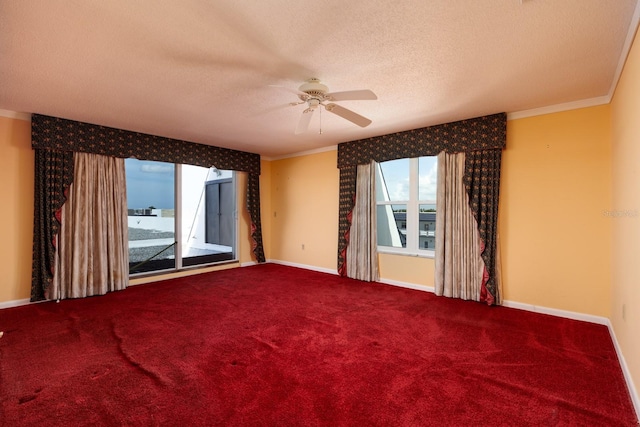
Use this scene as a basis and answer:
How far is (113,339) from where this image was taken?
2.68 m

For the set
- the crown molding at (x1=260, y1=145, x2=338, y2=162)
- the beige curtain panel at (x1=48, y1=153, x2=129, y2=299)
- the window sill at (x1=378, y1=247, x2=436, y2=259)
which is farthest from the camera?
the crown molding at (x1=260, y1=145, x2=338, y2=162)

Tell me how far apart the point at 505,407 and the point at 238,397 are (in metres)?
1.63

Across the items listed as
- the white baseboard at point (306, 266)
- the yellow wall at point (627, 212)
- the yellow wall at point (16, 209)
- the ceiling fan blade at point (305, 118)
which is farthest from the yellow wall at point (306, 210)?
the yellow wall at point (16, 209)

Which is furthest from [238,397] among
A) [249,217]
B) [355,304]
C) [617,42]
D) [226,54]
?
[249,217]

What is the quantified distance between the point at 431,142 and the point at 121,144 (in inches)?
172

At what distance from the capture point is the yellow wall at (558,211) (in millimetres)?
3033

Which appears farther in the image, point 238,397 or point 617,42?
point 617,42

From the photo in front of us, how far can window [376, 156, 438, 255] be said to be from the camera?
14.3 ft

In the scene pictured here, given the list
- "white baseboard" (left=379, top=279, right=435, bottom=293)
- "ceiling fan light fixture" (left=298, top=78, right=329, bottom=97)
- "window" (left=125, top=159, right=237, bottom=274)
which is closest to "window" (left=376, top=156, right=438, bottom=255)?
"white baseboard" (left=379, top=279, right=435, bottom=293)

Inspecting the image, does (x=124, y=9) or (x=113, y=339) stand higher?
(x=124, y=9)

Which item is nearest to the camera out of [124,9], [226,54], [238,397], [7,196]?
Answer: [124,9]

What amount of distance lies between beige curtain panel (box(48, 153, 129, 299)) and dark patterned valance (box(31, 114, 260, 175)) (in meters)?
0.16

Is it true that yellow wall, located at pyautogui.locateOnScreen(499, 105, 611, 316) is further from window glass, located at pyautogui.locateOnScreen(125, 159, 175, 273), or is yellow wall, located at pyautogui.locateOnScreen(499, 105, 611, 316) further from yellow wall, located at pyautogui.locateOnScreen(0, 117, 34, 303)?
yellow wall, located at pyautogui.locateOnScreen(0, 117, 34, 303)

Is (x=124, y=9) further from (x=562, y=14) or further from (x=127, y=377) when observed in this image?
(x=562, y=14)
